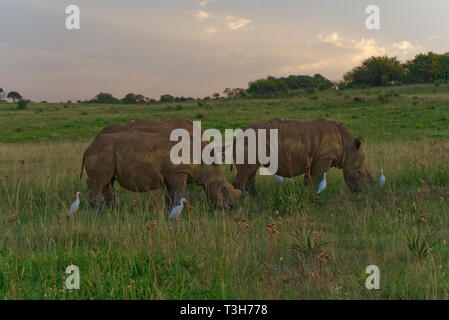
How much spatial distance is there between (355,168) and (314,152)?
2.86 ft

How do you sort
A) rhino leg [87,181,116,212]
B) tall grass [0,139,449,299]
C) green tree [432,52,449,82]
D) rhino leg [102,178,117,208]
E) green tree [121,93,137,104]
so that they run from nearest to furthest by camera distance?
tall grass [0,139,449,299] → rhino leg [87,181,116,212] → rhino leg [102,178,117,208] → green tree [432,52,449,82] → green tree [121,93,137,104]

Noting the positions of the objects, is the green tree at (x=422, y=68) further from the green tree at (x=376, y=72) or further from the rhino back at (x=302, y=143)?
the rhino back at (x=302, y=143)

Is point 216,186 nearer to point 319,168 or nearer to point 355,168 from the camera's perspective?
point 319,168

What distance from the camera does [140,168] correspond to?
635cm

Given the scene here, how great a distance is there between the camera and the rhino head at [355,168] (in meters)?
7.88

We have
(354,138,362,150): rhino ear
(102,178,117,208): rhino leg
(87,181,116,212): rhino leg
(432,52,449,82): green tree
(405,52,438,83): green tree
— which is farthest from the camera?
(405,52,438,83): green tree

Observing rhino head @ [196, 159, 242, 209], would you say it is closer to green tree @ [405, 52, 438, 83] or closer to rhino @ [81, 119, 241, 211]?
rhino @ [81, 119, 241, 211]

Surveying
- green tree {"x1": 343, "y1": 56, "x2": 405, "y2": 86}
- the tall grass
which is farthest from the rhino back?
green tree {"x1": 343, "y1": 56, "x2": 405, "y2": 86}

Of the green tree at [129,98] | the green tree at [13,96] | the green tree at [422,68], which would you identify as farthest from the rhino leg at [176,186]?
the green tree at [13,96]

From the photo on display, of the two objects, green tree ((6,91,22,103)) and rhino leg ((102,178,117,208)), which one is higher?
green tree ((6,91,22,103))

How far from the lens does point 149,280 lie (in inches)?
148

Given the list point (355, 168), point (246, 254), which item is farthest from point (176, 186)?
point (355, 168)

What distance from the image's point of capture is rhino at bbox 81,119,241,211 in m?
6.35
